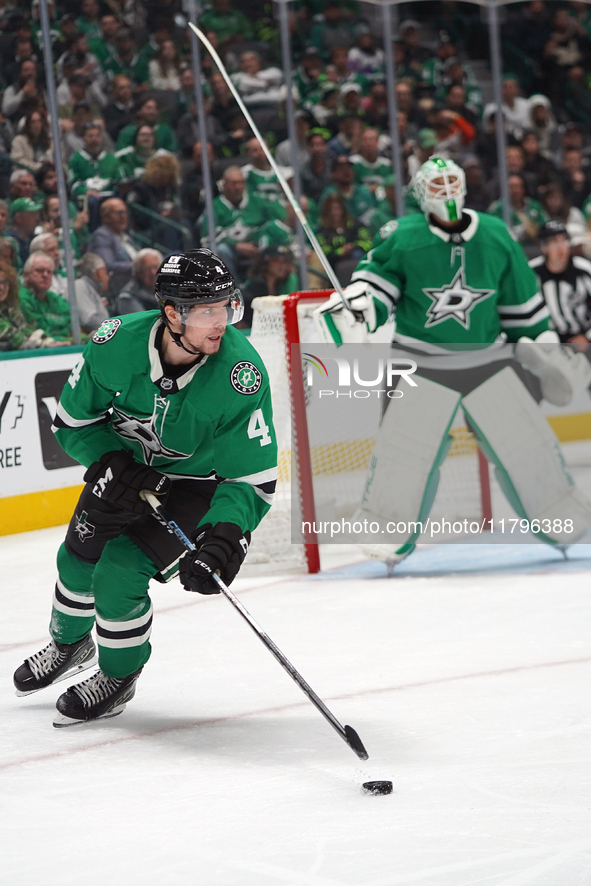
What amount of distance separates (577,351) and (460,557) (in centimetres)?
85

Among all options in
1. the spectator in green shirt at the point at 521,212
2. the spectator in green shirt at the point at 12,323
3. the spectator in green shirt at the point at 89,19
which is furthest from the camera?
the spectator in green shirt at the point at 521,212

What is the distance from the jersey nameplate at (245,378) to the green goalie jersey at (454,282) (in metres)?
1.70

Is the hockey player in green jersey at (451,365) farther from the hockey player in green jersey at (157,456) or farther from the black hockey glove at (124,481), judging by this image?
the black hockey glove at (124,481)

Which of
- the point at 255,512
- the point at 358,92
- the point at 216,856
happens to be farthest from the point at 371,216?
the point at 216,856

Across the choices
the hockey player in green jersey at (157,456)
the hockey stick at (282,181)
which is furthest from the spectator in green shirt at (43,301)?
the hockey player in green jersey at (157,456)

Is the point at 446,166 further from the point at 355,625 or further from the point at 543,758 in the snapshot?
the point at 543,758

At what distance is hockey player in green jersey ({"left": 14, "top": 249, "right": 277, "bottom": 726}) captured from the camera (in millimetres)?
2320

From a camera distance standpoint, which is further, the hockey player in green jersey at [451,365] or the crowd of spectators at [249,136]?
the crowd of spectators at [249,136]

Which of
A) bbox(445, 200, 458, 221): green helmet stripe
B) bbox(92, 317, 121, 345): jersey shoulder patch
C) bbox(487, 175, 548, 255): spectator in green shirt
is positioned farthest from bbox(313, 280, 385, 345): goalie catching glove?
bbox(487, 175, 548, 255): spectator in green shirt

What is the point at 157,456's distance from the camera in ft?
8.22

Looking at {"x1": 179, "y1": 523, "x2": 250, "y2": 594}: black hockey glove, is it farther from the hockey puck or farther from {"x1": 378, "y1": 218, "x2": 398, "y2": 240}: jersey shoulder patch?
{"x1": 378, "y1": 218, "x2": 398, "y2": 240}: jersey shoulder patch

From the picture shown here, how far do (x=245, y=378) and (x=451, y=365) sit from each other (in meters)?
1.75

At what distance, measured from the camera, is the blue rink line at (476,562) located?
4.09 metres

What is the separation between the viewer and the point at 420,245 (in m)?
4.00
